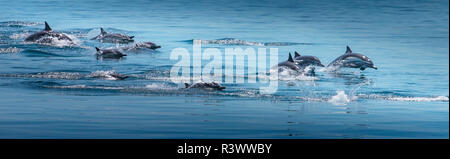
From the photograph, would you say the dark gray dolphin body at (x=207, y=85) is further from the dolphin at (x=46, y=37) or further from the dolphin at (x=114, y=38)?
the dolphin at (x=114, y=38)

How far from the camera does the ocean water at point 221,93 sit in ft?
46.5

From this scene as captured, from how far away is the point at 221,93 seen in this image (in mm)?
19234

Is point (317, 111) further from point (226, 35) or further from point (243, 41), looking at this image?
point (226, 35)

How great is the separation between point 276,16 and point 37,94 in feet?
133

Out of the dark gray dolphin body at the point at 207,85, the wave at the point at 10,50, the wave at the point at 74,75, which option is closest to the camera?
the dark gray dolphin body at the point at 207,85

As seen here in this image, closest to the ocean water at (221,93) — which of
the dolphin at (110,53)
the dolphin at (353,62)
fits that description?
the dolphin at (353,62)

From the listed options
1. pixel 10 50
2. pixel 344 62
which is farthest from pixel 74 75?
pixel 344 62

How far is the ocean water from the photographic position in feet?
46.5

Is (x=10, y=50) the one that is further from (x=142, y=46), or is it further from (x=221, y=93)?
(x=221, y=93)

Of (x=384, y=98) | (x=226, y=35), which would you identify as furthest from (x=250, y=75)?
(x=226, y=35)

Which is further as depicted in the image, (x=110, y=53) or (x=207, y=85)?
(x=110, y=53)

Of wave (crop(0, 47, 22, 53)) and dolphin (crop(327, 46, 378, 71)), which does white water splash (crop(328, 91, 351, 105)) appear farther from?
wave (crop(0, 47, 22, 53))

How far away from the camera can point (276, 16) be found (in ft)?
190

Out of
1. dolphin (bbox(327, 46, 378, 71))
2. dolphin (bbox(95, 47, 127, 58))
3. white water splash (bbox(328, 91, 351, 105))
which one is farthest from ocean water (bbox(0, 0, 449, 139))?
dolphin (bbox(95, 47, 127, 58))
